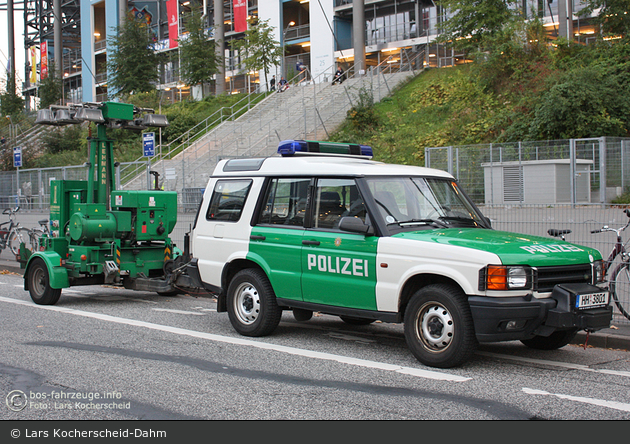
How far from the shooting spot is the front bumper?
19.3ft

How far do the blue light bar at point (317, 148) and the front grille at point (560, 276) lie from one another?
11.0ft

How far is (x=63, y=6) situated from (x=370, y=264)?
80517mm

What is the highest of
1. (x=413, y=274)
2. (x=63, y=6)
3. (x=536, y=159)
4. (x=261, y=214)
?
(x=63, y=6)

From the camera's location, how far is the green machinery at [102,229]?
10.9 metres

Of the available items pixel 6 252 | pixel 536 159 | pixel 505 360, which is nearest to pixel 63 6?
pixel 6 252

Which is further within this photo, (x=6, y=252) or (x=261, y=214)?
(x=6, y=252)

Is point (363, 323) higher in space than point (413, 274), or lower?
lower

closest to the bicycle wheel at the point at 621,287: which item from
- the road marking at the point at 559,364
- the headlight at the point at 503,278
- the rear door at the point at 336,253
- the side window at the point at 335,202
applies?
the road marking at the point at 559,364

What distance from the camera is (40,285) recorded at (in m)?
11.1

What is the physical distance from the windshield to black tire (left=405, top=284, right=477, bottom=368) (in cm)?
89

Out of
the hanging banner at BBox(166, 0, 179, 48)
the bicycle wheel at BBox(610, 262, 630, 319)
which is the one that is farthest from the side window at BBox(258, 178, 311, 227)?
the hanging banner at BBox(166, 0, 179, 48)

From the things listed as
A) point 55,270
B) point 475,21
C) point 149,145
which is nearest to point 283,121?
point 475,21
